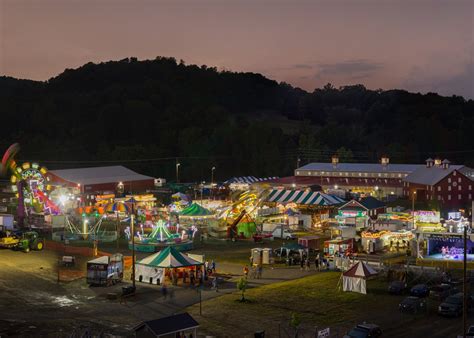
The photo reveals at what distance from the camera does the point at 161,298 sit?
87.5 ft

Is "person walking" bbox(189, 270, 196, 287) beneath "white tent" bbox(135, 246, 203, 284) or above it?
beneath

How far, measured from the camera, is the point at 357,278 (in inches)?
1085

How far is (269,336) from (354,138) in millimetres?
99407

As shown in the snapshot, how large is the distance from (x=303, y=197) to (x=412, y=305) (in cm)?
2775

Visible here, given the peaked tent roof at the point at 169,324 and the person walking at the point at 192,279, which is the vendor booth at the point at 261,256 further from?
the peaked tent roof at the point at 169,324

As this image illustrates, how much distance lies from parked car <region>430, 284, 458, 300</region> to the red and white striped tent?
2.76 metres

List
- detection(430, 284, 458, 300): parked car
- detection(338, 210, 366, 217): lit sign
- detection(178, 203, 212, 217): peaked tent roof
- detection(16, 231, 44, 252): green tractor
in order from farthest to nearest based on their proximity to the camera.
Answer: detection(178, 203, 212, 217): peaked tent roof → detection(338, 210, 366, 217): lit sign → detection(16, 231, 44, 252): green tractor → detection(430, 284, 458, 300): parked car

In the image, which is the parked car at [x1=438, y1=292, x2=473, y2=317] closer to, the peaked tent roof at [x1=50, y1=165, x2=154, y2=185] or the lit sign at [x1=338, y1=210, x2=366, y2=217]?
the lit sign at [x1=338, y1=210, x2=366, y2=217]

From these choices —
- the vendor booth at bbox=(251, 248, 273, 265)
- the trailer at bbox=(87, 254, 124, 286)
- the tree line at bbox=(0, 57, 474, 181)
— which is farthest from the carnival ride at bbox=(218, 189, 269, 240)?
the tree line at bbox=(0, 57, 474, 181)

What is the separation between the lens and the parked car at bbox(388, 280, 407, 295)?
2703cm

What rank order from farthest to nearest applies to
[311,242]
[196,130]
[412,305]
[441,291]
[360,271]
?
[196,130]
[311,242]
[360,271]
[441,291]
[412,305]

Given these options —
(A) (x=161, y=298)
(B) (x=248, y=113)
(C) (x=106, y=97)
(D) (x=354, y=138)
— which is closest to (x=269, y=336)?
(A) (x=161, y=298)

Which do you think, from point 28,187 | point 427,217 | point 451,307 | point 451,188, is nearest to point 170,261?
point 451,307

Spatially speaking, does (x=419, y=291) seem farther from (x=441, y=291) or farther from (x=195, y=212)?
(x=195, y=212)
